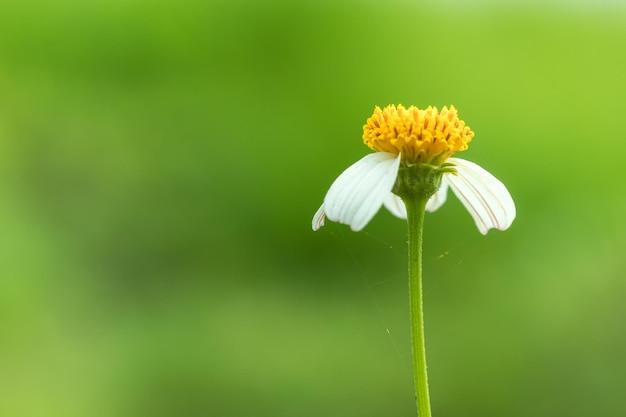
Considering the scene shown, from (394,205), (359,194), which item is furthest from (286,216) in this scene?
(359,194)

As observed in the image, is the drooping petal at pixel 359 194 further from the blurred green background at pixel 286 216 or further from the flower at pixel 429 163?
the blurred green background at pixel 286 216

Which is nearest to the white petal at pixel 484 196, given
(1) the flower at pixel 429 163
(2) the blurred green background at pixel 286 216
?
(1) the flower at pixel 429 163

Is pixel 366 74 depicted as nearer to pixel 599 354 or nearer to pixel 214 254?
→ pixel 214 254

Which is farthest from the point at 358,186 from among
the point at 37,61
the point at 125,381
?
the point at 37,61

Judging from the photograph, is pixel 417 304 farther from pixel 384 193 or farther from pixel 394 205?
pixel 394 205

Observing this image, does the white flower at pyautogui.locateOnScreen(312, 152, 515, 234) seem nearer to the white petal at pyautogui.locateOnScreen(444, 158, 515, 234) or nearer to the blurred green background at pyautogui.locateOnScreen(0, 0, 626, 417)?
the white petal at pyautogui.locateOnScreen(444, 158, 515, 234)

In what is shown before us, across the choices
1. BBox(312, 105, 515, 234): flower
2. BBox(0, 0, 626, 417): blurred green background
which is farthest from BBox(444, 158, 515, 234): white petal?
BBox(0, 0, 626, 417): blurred green background
